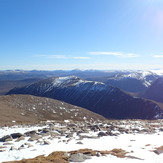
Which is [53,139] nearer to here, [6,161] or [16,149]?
[16,149]

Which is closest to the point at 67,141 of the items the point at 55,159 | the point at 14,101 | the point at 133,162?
the point at 55,159

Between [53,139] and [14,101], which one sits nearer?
[53,139]

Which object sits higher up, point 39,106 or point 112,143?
point 112,143

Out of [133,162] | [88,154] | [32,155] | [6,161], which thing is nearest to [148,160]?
[133,162]

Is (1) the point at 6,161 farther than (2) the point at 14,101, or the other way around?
(2) the point at 14,101

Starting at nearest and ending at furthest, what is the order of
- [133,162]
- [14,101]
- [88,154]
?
[133,162] < [88,154] < [14,101]

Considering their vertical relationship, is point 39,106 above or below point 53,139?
below

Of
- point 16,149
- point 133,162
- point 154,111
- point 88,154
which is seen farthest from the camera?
point 154,111

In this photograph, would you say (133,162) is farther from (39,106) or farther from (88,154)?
(39,106)

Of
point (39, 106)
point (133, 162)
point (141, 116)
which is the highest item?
point (133, 162)
